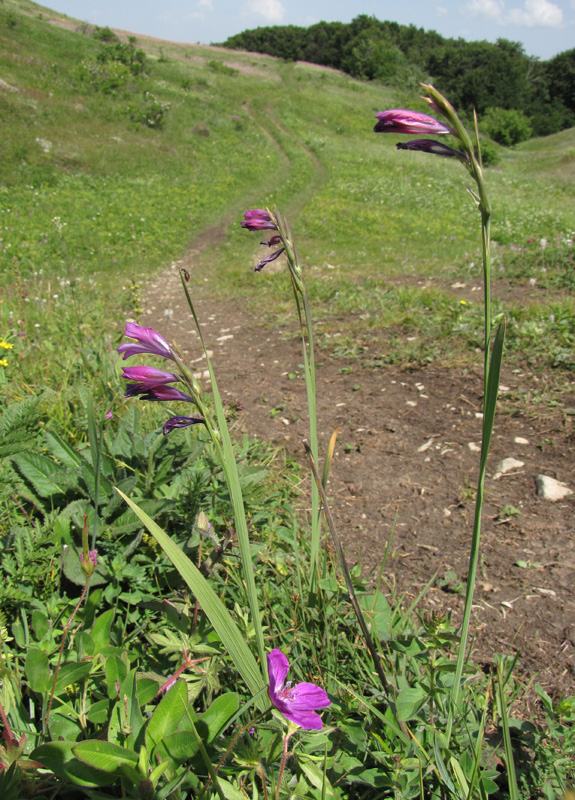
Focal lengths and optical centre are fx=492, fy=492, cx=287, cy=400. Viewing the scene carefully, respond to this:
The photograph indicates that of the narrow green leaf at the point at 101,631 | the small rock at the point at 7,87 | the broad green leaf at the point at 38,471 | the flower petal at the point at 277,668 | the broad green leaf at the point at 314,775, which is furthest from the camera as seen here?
the small rock at the point at 7,87

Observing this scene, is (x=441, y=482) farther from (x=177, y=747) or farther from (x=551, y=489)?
(x=177, y=747)

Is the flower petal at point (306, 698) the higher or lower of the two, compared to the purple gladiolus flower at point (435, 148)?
lower

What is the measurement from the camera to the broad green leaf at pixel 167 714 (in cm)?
95

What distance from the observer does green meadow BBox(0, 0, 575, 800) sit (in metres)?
0.99

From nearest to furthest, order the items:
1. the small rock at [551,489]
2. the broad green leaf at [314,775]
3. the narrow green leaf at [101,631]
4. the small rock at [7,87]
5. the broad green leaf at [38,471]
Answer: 1. the broad green leaf at [314,775]
2. the narrow green leaf at [101,631]
3. the broad green leaf at [38,471]
4. the small rock at [551,489]
5. the small rock at [7,87]

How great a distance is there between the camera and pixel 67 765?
3.02 ft

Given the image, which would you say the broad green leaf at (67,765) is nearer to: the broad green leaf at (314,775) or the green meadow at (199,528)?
the green meadow at (199,528)

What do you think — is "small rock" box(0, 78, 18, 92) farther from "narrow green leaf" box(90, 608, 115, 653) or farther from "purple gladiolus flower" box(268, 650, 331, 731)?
"purple gladiolus flower" box(268, 650, 331, 731)

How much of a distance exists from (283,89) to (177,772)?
3473 cm

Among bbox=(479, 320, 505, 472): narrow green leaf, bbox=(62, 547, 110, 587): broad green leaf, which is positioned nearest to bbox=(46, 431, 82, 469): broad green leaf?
bbox=(62, 547, 110, 587): broad green leaf

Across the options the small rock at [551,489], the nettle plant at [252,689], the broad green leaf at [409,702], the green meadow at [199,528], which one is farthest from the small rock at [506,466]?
the broad green leaf at [409,702]

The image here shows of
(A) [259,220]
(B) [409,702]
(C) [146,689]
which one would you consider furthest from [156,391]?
(B) [409,702]

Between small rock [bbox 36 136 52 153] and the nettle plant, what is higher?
small rock [bbox 36 136 52 153]

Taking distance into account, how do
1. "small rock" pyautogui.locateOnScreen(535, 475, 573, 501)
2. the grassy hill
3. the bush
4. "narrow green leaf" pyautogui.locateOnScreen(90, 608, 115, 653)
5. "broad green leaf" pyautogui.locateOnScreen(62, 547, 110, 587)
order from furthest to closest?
the bush, the grassy hill, "small rock" pyautogui.locateOnScreen(535, 475, 573, 501), "broad green leaf" pyautogui.locateOnScreen(62, 547, 110, 587), "narrow green leaf" pyautogui.locateOnScreen(90, 608, 115, 653)
